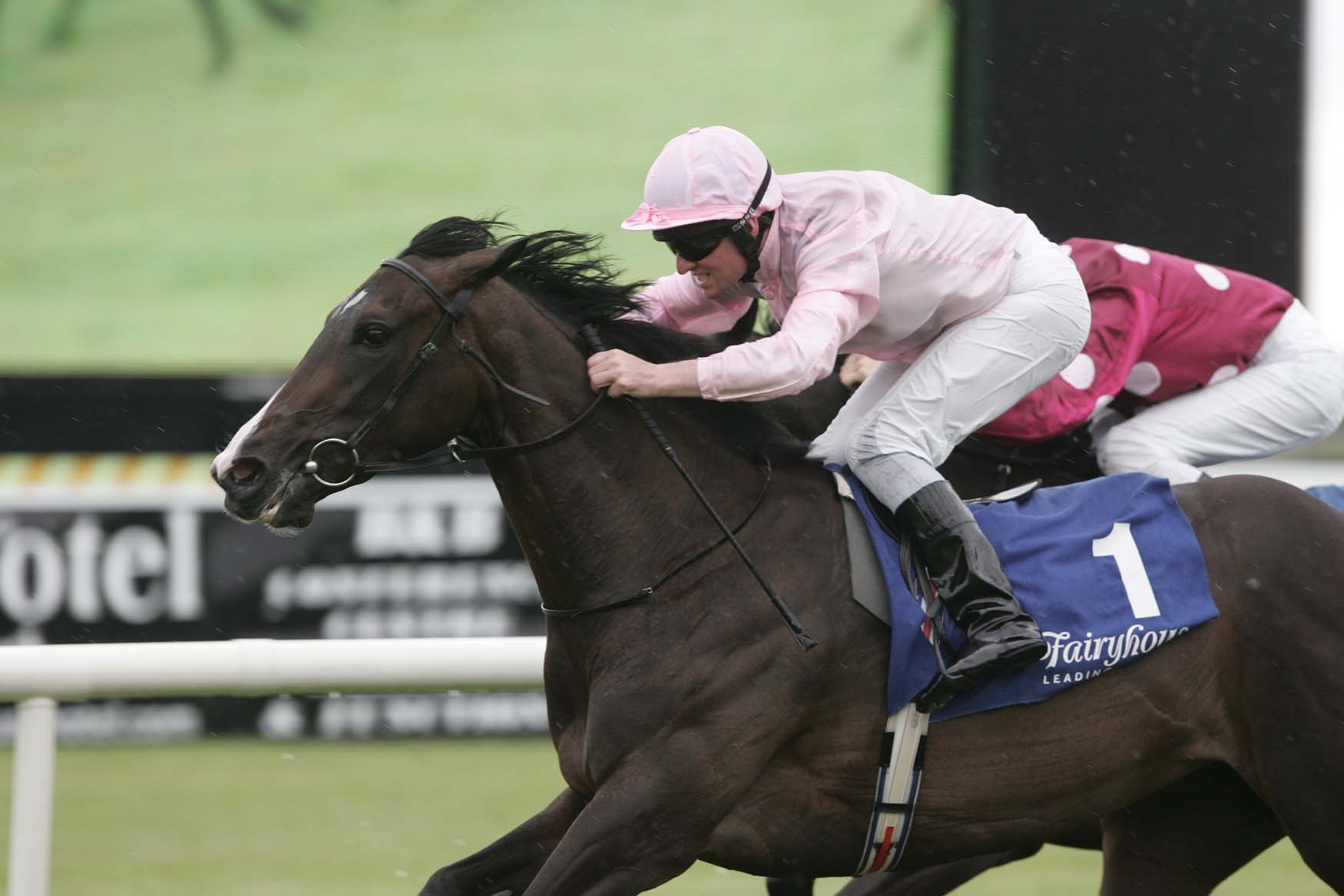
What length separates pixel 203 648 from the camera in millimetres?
3342

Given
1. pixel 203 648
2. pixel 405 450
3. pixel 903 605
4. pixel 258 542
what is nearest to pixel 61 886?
pixel 203 648

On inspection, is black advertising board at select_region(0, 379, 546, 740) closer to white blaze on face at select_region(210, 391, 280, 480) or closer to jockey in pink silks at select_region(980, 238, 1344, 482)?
jockey in pink silks at select_region(980, 238, 1344, 482)

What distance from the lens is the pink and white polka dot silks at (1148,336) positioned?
350 centimetres

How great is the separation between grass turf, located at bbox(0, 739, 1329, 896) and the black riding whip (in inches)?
67.0

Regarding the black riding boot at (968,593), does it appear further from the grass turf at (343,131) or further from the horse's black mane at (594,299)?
the grass turf at (343,131)

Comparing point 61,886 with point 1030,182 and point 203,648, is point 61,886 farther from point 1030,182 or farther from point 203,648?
point 1030,182

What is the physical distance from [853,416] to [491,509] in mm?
2635

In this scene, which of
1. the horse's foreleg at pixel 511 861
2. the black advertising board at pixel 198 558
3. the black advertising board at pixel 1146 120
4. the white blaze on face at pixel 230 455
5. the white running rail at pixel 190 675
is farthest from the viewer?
the black advertising board at pixel 1146 120

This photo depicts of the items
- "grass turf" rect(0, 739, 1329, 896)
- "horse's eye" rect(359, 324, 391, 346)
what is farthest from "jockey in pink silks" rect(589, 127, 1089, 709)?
"grass turf" rect(0, 739, 1329, 896)

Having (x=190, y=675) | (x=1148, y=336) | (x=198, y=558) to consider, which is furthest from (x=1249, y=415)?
(x=198, y=558)

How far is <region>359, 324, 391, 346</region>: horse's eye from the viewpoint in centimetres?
260

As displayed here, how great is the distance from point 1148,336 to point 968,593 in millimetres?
1117

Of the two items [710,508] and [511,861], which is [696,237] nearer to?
[710,508]

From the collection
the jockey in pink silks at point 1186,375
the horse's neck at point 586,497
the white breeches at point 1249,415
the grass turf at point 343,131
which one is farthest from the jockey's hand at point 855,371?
the grass turf at point 343,131
